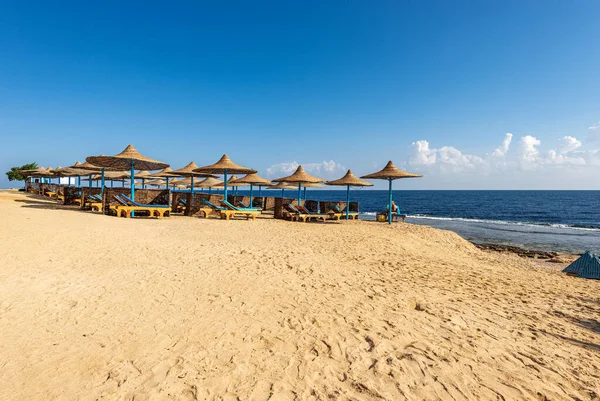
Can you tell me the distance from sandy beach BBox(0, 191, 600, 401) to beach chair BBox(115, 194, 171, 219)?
559cm

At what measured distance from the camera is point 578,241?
16.3m

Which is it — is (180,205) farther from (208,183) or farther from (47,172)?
(47,172)

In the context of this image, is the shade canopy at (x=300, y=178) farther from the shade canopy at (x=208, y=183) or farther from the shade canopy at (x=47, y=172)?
the shade canopy at (x=47, y=172)

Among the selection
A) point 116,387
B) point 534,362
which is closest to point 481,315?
point 534,362

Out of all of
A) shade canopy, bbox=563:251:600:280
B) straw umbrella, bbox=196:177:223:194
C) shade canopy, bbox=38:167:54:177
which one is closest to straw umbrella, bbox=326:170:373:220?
straw umbrella, bbox=196:177:223:194

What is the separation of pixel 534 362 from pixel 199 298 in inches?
154

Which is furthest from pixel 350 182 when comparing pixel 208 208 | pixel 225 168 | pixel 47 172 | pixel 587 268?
pixel 47 172

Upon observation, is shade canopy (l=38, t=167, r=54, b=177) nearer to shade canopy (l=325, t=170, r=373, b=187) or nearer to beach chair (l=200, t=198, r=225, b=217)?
beach chair (l=200, t=198, r=225, b=217)

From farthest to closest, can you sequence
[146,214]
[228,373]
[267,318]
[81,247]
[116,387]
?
1. [146,214]
2. [81,247]
3. [267,318]
4. [228,373]
5. [116,387]

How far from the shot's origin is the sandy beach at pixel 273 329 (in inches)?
93.9

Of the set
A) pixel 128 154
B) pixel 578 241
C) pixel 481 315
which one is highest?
pixel 128 154

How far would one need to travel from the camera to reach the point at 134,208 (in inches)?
471

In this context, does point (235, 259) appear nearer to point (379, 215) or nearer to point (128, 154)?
point (128, 154)

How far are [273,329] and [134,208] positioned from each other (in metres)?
10.9
